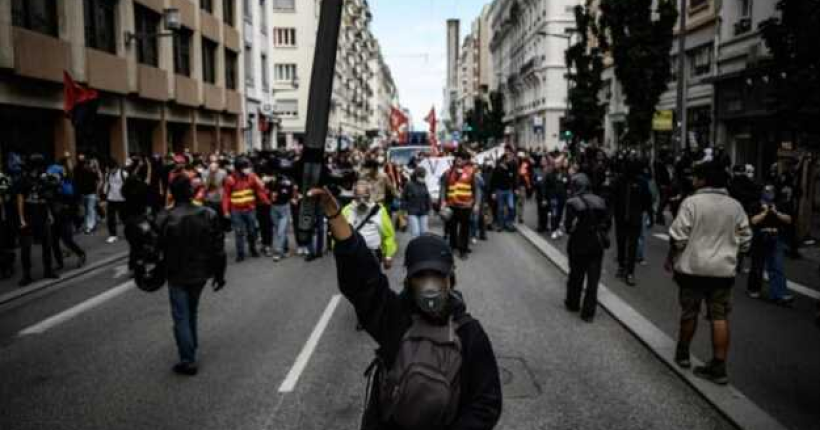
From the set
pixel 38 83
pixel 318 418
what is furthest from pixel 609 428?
pixel 38 83

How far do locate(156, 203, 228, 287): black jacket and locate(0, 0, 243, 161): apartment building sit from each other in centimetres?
1201

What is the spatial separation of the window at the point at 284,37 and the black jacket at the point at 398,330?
63124mm

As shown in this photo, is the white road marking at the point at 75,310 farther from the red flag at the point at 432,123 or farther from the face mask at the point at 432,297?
the red flag at the point at 432,123

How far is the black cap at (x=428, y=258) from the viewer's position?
265 cm

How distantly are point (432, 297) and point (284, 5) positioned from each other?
64.1 meters

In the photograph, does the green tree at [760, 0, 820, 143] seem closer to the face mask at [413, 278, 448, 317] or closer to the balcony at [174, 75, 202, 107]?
the face mask at [413, 278, 448, 317]

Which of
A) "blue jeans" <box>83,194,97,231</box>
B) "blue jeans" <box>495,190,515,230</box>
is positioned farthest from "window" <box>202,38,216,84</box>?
"blue jeans" <box>495,190,515,230</box>

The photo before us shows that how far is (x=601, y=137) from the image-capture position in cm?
4156

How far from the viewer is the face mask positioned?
2.59 metres

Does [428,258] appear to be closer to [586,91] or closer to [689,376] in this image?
[689,376]

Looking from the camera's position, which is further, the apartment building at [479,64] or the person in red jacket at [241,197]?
the apartment building at [479,64]

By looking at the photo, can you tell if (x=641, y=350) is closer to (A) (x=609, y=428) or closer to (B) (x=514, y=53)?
(A) (x=609, y=428)

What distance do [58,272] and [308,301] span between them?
510 cm

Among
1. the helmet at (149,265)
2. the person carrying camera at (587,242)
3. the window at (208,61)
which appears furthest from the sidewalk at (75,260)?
the window at (208,61)
